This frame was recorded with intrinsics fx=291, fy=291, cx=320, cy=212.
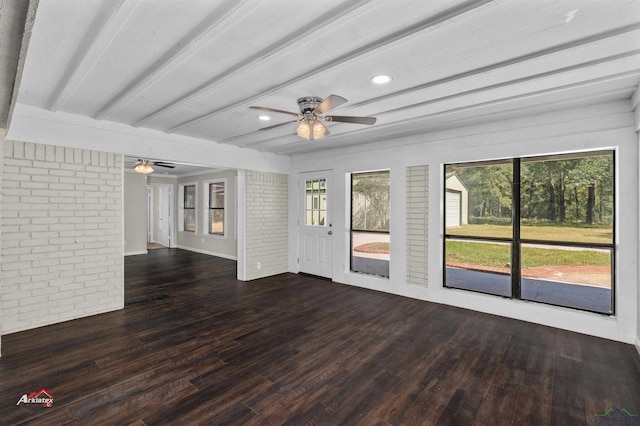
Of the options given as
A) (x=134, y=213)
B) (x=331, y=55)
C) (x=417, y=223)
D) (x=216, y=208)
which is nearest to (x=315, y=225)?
(x=417, y=223)

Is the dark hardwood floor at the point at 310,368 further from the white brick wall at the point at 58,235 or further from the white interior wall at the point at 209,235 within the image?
the white interior wall at the point at 209,235

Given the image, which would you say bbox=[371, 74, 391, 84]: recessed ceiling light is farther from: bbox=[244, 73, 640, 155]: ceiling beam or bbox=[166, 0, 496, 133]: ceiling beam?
bbox=[244, 73, 640, 155]: ceiling beam

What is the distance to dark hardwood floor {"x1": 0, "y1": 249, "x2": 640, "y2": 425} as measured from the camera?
6.71ft

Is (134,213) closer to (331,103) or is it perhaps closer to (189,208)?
(189,208)

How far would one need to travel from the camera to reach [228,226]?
8078 mm

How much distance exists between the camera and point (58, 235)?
3.58 meters

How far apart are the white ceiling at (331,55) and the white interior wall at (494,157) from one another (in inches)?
13.5

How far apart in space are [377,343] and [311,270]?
3.15m

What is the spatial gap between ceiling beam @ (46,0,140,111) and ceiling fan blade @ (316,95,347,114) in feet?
4.69

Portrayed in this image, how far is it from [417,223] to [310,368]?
9.56 ft

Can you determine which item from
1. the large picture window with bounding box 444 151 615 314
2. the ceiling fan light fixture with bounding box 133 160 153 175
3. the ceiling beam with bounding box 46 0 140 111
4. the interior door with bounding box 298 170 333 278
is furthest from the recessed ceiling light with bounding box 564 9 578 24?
the ceiling fan light fixture with bounding box 133 160 153 175

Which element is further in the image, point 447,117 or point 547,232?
point 547,232

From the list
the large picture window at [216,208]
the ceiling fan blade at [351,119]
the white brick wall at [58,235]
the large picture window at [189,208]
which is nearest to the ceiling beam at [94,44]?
the white brick wall at [58,235]

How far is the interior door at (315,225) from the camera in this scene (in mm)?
5840
